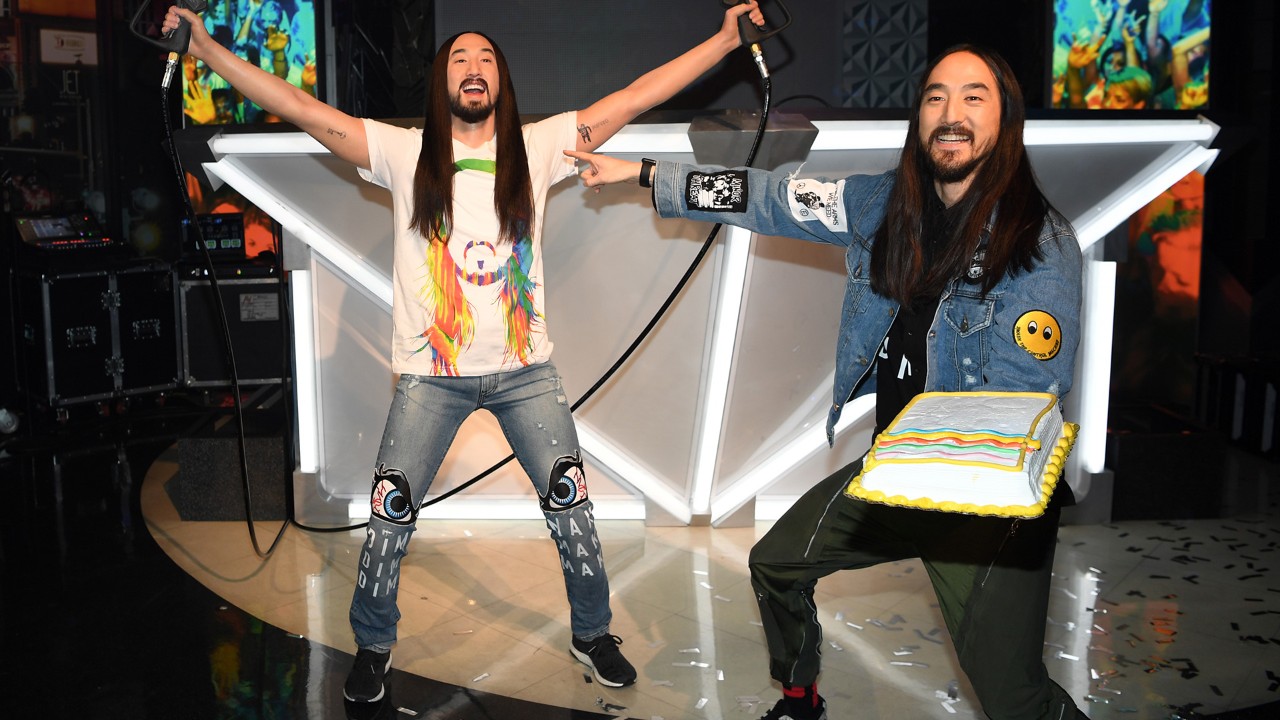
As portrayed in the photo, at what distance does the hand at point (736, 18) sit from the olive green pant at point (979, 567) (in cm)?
122

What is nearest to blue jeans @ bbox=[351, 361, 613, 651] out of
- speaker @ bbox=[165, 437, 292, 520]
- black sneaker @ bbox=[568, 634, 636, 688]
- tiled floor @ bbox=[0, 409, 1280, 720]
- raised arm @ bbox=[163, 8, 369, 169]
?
black sneaker @ bbox=[568, 634, 636, 688]

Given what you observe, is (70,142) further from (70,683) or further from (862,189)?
(862,189)

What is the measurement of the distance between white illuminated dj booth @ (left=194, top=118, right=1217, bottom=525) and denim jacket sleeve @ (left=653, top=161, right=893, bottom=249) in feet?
3.04

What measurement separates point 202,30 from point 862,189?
1.62 meters

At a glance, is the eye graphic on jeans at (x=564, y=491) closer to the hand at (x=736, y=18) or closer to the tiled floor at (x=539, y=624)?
the tiled floor at (x=539, y=624)

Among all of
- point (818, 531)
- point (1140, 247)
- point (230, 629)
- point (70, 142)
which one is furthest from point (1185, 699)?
point (70, 142)

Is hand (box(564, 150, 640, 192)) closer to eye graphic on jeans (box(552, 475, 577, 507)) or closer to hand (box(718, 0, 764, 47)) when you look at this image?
hand (box(718, 0, 764, 47))

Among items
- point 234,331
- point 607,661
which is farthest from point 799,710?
point 234,331

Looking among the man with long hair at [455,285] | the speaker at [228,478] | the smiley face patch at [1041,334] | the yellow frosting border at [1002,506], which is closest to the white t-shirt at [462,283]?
the man with long hair at [455,285]

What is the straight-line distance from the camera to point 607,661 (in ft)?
10.1

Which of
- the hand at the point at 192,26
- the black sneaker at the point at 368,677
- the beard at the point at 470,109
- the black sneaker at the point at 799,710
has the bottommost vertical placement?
the black sneaker at the point at 368,677

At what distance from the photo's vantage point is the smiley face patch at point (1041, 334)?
78.9 inches

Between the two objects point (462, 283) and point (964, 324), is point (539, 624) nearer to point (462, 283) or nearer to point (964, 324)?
point (462, 283)

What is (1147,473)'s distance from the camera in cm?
451
